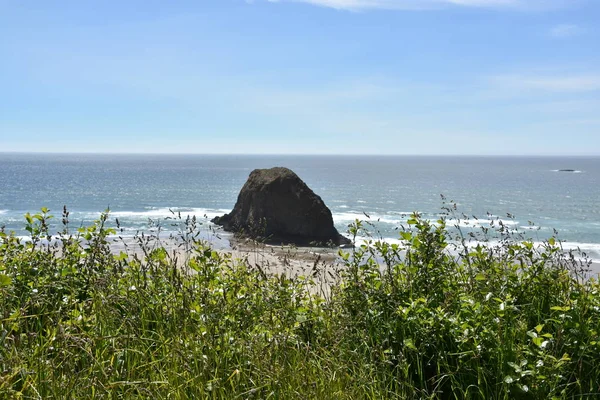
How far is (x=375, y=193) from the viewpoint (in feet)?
317

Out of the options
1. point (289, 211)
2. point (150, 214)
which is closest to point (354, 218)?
point (289, 211)

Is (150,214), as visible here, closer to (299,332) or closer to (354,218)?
(354,218)

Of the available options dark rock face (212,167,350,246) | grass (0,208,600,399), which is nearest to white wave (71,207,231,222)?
dark rock face (212,167,350,246)

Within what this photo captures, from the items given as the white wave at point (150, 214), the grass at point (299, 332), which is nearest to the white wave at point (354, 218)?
the white wave at point (150, 214)

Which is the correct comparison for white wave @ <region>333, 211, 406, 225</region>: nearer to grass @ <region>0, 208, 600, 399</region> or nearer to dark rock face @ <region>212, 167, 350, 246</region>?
dark rock face @ <region>212, 167, 350, 246</region>

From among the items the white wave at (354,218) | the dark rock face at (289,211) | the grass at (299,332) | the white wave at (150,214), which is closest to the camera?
the grass at (299,332)

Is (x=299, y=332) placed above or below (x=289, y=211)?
above

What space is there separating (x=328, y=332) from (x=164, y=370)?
1479 millimetres

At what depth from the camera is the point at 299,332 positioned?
4574 mm

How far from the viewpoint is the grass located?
135 inches

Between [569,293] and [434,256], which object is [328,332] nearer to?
[434,256]

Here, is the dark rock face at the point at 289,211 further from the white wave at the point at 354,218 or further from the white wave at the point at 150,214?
the white wave at the point at 150,214

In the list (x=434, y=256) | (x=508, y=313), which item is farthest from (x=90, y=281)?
(x=508, y=313)

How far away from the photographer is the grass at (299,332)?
344 centimetres
